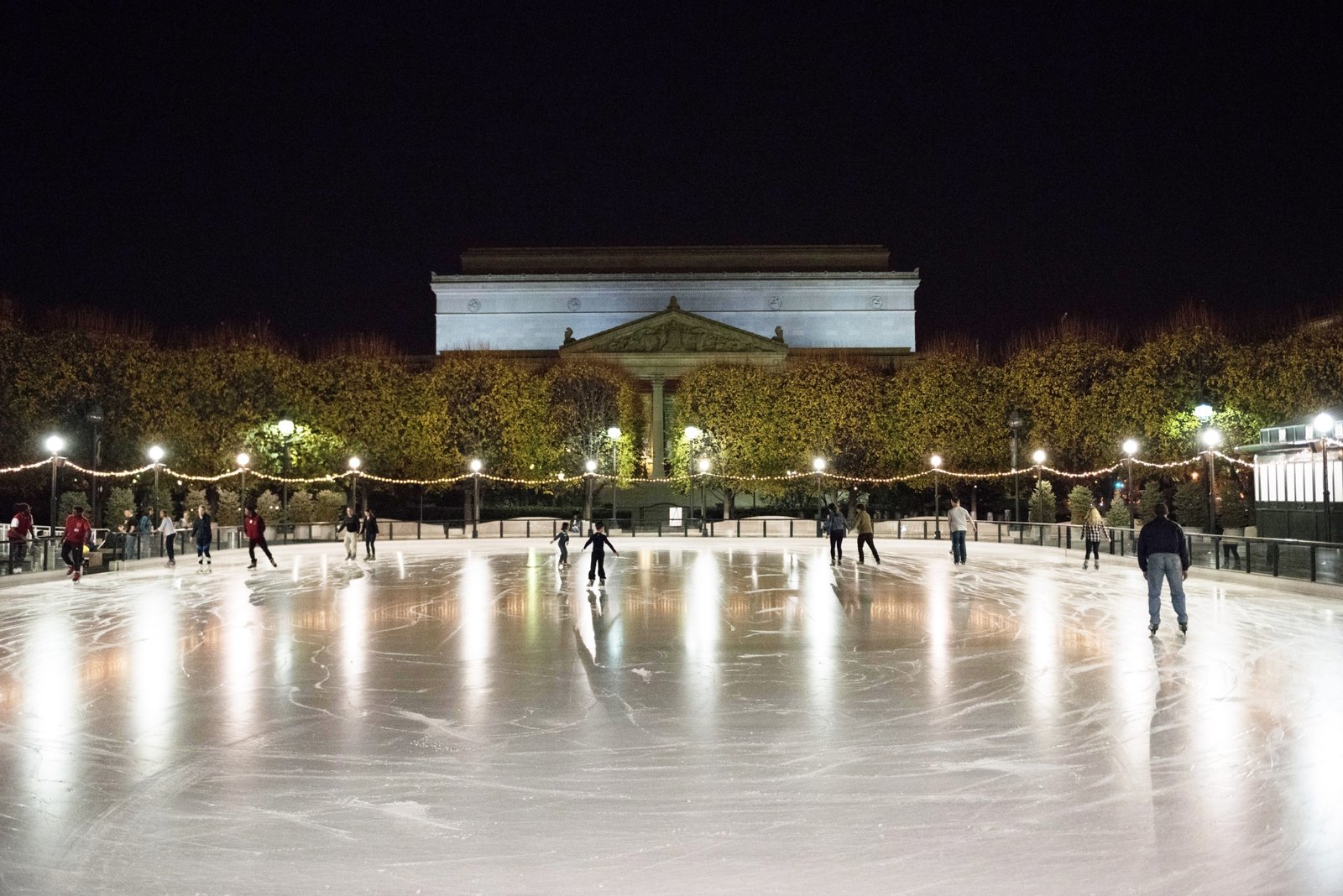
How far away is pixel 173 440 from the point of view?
4388 cm

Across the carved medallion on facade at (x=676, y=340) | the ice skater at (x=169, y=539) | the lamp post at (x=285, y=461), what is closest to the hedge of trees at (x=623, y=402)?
the lamp post at (x=285, y=461)

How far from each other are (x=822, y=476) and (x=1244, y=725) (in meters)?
42.0

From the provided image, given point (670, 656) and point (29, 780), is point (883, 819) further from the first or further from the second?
point (670, 656)

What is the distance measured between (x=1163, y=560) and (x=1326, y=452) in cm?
1503

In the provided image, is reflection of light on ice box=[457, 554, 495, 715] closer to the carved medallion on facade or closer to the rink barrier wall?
the rink barrier wall

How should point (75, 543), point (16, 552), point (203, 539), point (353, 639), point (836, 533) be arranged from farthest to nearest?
point (836, 533)
point (203, 539)
point (75, 543)
point (16, 552)
point (353, 639)

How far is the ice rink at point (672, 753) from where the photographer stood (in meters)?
5.24

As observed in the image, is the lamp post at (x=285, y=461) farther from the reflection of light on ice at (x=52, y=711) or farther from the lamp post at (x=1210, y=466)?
the lamp post at (x=1210, y=466)

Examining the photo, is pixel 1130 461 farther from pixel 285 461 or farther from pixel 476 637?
pixel 285 461

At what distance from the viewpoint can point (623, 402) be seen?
57.6 metres

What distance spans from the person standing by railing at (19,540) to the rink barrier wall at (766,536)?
4cm

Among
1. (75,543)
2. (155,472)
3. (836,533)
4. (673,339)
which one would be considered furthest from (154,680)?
(673,339)

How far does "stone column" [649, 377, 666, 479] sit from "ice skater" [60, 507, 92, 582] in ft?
134

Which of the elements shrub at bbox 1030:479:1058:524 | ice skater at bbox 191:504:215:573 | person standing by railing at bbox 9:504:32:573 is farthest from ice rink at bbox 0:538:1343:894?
shrub at bbox 1030:479:1058:524
